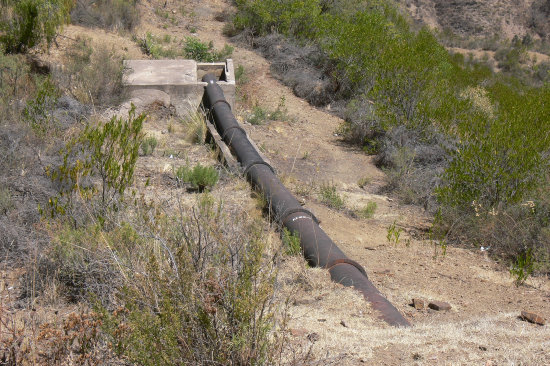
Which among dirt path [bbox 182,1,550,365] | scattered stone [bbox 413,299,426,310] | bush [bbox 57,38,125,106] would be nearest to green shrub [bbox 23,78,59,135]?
bush [bbox 57,38,125,106]

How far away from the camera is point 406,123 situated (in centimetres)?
1153

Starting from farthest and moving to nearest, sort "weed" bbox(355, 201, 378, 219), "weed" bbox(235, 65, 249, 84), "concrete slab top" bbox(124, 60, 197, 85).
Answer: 1. "weed" bbox(235, 65, 249, 84)
2. "concrete slab top" bbox(124, 60, 197, 85)
3. "weed" bbox(355, 201, 378, 219)

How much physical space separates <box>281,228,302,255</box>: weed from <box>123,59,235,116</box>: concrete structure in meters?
4.87

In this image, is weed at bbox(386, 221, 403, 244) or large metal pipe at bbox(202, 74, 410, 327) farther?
weed at bbox(386, 221, 403, 244)

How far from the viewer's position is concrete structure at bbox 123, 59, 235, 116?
10180 mm

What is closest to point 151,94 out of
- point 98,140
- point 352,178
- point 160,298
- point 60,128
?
point 60,128

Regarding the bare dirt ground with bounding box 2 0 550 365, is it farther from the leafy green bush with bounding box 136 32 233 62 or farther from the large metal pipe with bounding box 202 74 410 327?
the leafy green bush with bounding box 136 32 233 62

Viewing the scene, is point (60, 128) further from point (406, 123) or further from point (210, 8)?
point (210, 8)

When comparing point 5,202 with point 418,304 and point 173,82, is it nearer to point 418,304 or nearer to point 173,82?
point 418,304

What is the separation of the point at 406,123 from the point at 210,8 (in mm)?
9639

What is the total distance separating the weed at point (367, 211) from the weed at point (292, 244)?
7.79 ft

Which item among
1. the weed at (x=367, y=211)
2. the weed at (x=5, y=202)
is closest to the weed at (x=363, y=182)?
the weed at (x=367, y=211)

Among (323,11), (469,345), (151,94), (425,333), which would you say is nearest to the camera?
(469,345)

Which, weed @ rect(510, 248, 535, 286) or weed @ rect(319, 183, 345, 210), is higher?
weed @ rect(510, 248, 535, 286)
